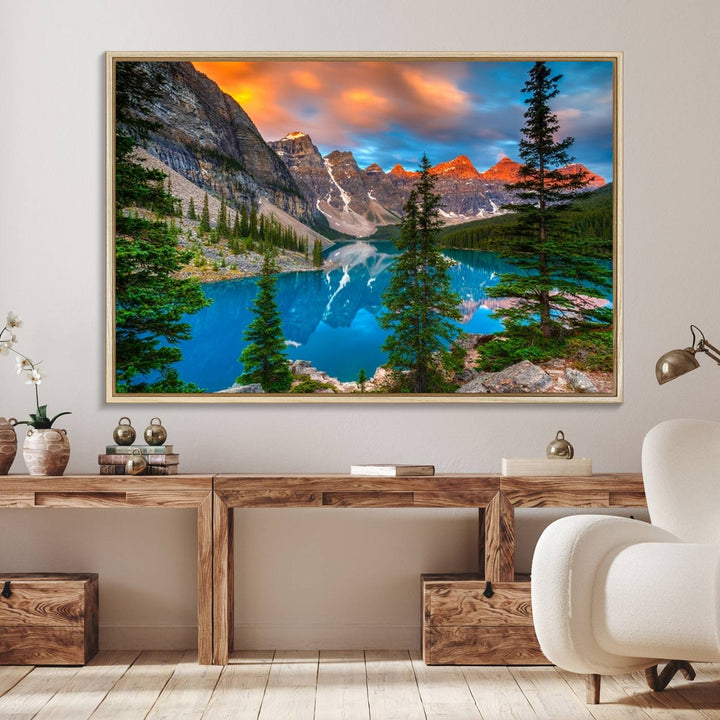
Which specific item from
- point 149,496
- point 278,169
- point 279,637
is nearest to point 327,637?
A: point 279,637

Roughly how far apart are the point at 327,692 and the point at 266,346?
52.0 inches

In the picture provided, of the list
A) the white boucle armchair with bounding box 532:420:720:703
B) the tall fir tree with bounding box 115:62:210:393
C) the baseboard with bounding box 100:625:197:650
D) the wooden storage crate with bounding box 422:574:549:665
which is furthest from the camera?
the tall fir tree with bounding box 115:62:210:393

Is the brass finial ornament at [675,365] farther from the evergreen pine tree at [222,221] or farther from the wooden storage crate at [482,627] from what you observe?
the evergreen pine tree at [222,221]

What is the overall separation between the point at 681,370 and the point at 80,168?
2.30 m

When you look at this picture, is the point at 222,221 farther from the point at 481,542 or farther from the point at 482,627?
the point at 482,627

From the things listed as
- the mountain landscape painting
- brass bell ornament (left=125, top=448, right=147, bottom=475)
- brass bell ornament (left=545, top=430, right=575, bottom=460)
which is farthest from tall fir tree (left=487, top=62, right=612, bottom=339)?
brass bell ornament (left=125, top=448, right=147, bottom=475)

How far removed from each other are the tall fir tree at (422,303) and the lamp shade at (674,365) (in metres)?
0.87

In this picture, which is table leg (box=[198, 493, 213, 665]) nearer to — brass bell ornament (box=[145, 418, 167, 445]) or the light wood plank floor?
the light wood plank floor

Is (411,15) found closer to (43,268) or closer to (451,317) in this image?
(451,317)

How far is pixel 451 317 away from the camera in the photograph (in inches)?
145

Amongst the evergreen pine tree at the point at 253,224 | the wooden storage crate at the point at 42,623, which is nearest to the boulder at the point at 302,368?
the evergreen pine tree at the point at 253,224

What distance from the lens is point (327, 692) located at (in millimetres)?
2939

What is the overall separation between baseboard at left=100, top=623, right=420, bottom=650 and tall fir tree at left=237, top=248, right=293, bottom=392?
0.91m

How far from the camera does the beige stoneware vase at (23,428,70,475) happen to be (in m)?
3.29
